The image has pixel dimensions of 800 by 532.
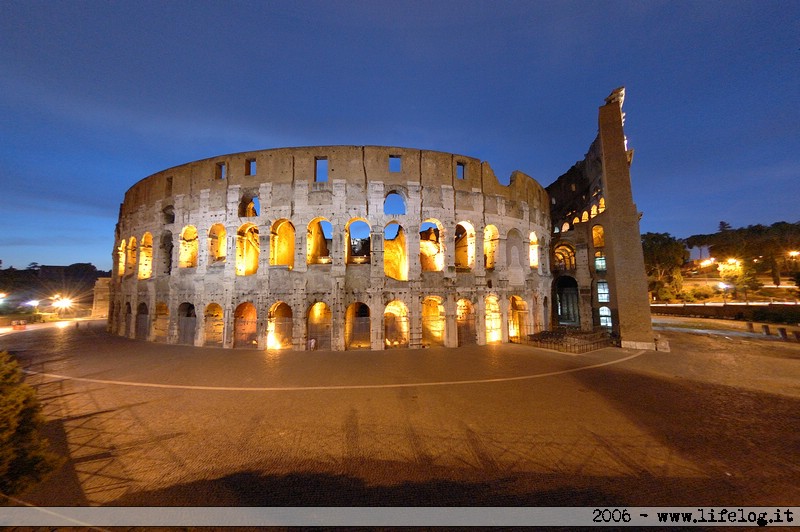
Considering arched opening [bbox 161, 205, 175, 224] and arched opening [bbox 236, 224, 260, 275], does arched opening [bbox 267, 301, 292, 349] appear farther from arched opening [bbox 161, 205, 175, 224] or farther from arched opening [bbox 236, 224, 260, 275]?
arched opening [bbox 161, 205, 175, 224]

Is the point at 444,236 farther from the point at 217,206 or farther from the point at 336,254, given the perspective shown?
the point at 217,206

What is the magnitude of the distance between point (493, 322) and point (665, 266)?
36.2 meters

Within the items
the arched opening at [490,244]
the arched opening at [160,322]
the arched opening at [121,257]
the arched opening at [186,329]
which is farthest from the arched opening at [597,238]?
the arched opening at [121,257]

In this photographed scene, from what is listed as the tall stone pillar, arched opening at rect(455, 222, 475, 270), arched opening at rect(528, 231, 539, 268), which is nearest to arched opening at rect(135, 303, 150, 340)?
arched opening at rect(455, 222, 475, 270)

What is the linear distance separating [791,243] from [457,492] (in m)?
65.2

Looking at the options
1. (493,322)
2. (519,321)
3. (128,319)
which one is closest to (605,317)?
(519,321)

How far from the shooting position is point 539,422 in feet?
24.4

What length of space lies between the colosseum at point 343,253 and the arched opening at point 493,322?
0.09 meters

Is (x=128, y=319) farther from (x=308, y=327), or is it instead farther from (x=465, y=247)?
(x=465, y=247)

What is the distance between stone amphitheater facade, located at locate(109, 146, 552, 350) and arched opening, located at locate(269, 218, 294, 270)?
0.39 ft

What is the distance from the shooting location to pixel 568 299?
105 feet

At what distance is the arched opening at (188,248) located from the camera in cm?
1958

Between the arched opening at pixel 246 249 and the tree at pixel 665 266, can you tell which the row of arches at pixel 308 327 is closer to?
the arched opening at pixel 246 249

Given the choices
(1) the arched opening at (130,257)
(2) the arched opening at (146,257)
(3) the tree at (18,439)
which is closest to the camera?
(3) the tree at (18,439)
